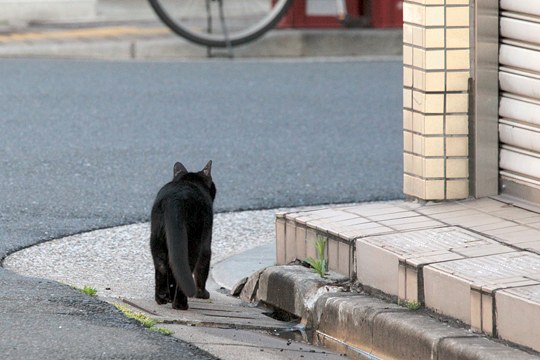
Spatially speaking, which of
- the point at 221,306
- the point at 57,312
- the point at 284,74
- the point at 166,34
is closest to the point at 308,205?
the point at 221,306

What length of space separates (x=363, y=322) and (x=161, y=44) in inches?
285

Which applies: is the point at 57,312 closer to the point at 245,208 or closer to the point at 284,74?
the point at 245,208

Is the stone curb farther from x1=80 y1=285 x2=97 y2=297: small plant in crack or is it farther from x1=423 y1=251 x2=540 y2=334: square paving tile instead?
x1=80 y1=285 x2=97 y2=297: small plant in crack

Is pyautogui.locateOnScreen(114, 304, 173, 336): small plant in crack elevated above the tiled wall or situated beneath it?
situated beneath

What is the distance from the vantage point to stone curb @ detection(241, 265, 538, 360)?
14.4 feet

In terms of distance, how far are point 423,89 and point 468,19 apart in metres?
0.36

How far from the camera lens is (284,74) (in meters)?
11.0

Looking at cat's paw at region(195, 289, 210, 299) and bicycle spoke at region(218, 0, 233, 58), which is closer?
cat's paw at region(195, 289, 210, 299)

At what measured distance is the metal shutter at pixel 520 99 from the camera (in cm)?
574

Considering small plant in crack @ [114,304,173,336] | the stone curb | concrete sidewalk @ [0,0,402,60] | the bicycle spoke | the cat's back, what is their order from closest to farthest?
the stone curb
small plant in crack @ [114,304,173,336]
the cat's back
concrete sidewalk @ [0,0,402,60]
the bicycle spoke

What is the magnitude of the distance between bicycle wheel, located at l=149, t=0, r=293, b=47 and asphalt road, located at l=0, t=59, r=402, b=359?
1.20 feet

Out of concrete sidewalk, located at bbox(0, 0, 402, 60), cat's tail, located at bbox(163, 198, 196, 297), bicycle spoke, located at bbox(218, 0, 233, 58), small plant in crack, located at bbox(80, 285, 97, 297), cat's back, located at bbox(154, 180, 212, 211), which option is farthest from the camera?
bicycle spoke, located at bbox(218, 0, 233, 58)

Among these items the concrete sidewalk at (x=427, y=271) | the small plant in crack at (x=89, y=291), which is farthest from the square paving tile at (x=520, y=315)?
the small plant in crack at (x=89, y=291)

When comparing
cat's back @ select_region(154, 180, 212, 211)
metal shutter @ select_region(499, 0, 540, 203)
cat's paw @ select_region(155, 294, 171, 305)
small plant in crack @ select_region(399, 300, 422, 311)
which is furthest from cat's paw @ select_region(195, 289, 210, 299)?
metal shutter @ select_region(499, 0, 540, 203)
